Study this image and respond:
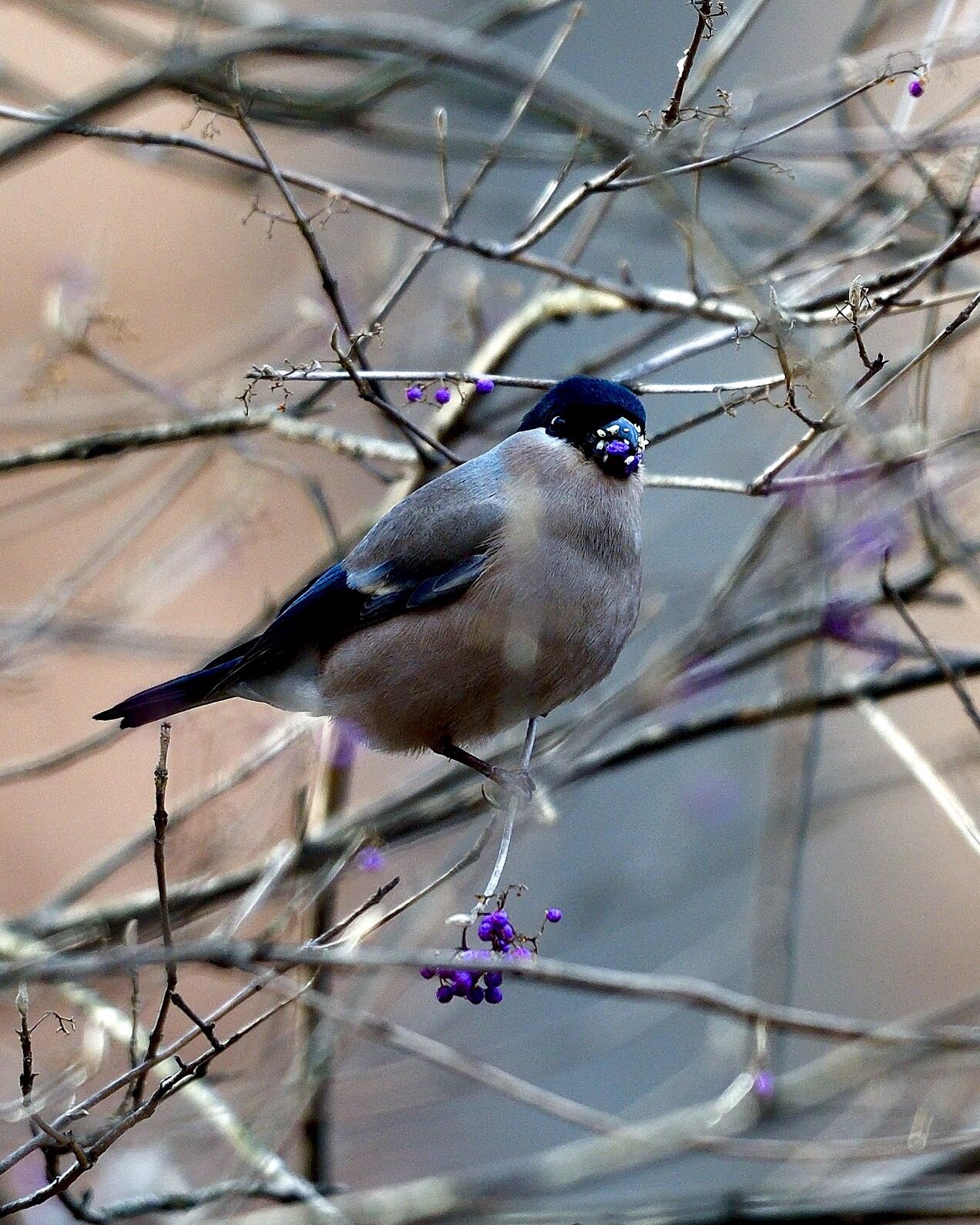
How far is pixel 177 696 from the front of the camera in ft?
10.3

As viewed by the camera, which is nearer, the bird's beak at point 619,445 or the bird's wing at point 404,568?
the bird's beak at point 619,445

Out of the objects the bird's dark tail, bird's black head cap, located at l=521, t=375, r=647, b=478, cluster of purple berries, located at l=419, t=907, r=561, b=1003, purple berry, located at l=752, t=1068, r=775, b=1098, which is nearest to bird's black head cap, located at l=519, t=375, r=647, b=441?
bird's black head cap, located at l=521, t=375, r=647, b=478

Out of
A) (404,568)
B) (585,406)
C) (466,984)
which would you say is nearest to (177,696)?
(404,568)

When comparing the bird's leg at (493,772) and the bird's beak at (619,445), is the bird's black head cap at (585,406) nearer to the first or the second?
the bird's beak at (619,445)

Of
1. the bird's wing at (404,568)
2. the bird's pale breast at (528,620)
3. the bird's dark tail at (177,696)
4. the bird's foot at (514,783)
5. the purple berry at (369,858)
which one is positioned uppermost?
the bird's wing at (404,568)

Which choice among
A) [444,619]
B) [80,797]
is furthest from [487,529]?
[80,797]

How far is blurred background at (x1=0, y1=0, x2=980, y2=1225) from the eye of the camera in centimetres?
261

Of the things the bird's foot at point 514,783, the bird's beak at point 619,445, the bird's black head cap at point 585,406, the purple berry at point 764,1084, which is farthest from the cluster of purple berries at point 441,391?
the purple berry at point 764,1084

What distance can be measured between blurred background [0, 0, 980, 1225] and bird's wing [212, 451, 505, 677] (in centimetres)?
19

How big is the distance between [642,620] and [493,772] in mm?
789

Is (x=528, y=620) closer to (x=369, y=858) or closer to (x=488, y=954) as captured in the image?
(x=369, y=858)

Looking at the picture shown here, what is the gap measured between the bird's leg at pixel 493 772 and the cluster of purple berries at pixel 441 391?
0.74m

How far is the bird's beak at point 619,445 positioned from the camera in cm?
279

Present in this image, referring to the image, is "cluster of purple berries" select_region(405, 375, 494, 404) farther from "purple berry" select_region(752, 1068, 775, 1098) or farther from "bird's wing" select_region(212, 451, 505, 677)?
"purple berry" select_region(752, 1068, 775, 1098)
